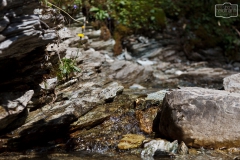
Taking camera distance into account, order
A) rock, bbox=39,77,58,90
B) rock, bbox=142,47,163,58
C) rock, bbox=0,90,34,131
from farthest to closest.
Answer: rock, bbox=142,47,163,58 < rock, bbox=39,77,58,90 < rock, bbox=0,90,34,131

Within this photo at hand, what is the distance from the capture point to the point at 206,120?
183 inches

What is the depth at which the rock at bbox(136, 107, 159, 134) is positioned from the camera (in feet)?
17.5

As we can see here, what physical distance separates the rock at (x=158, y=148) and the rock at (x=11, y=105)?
6.67 ft

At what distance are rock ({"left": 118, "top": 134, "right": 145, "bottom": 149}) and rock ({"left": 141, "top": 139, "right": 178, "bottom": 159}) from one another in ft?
0.59

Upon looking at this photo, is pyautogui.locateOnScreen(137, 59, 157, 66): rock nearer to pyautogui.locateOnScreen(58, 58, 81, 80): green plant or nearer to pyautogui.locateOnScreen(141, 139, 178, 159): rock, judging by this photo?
pyautogui.locateOnScreen(58, 58, 81, 80): green plant

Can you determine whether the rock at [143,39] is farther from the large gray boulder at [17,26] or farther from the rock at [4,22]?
the rock at [4,22]

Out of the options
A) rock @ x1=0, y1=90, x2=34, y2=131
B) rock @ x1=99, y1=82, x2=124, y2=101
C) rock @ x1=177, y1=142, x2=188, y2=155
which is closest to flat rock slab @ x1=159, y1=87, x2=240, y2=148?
rock @ x1=177, y1=142, x2=188, y2=155

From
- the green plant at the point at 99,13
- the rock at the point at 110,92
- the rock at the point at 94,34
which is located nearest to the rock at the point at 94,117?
the rock at the point at 110,92

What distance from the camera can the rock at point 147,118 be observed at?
17.5 ft

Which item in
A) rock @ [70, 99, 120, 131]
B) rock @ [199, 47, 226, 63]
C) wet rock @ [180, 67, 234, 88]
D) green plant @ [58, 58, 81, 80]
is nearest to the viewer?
rock @ [70, 99, 120, 131]

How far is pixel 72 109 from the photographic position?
5.09 metres

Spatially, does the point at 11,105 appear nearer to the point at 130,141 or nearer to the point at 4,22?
the point at 4,22

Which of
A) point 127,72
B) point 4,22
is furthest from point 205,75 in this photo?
point 4,22

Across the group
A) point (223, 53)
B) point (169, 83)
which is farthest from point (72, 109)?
point (223, 53)
